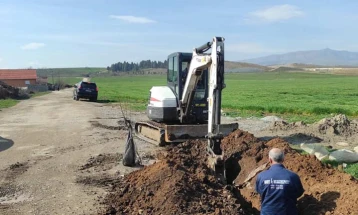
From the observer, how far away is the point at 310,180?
7.62m

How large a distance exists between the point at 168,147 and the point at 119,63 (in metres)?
180

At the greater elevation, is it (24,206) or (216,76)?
(216,76)

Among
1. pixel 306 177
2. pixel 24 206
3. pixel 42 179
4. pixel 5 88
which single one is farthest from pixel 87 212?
pixel 5 88

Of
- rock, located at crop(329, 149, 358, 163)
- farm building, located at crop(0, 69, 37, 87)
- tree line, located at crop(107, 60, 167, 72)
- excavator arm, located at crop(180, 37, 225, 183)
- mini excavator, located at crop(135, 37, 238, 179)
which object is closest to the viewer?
excavator arm, located at crop(180, 37, 225, 183)

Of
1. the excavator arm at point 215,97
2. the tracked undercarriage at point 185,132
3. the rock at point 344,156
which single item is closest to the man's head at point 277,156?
the excavator arm at point 215,97

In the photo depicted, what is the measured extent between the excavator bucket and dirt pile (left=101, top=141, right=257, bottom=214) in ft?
12.8

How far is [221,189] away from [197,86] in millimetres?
6432

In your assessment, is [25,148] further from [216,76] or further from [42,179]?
[216,76]

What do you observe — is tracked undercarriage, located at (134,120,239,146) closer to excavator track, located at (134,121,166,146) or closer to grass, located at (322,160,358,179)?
excavator track, located at (134,121,166,146)

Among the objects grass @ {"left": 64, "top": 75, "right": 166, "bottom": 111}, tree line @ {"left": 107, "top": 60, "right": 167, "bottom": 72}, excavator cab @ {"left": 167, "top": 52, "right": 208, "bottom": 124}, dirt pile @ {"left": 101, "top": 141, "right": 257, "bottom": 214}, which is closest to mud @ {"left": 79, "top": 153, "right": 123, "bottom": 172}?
dirt pile @ {"left": 101, "top": 141, "right": 257, "bottom": 214}

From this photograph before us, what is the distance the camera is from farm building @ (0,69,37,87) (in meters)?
75.6

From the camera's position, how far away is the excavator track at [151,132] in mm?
14062

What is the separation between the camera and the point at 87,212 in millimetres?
7934

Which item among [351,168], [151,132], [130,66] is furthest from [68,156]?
[130,66]
